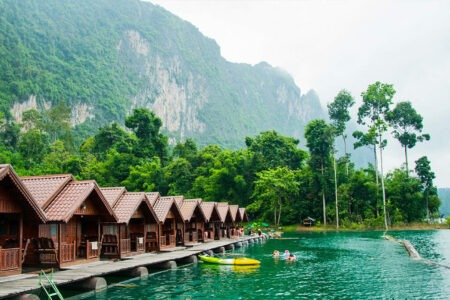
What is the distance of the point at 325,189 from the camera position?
7894 cm

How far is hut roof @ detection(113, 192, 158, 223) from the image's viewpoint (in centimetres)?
2689

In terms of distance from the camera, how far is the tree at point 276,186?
75.2 m

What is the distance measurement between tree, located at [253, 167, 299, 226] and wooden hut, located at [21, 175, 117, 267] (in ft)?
168

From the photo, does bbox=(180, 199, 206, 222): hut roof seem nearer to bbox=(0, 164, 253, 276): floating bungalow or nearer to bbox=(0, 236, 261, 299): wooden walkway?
bbox=(0, 164, 253, 276): floating bungalow

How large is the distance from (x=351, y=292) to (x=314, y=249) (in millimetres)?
22812

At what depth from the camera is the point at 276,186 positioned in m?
75.1

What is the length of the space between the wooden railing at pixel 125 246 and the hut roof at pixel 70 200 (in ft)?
13.2

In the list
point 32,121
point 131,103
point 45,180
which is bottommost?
point 45,180

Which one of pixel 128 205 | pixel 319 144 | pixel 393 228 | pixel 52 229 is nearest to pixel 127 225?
pixel 128 205

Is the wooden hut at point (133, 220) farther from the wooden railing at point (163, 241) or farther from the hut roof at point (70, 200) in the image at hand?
the wooden railing at point (163, 241)

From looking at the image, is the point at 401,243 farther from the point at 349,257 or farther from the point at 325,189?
the point at 325,189

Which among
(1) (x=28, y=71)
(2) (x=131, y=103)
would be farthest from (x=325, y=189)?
(2) (x=131, y=103)

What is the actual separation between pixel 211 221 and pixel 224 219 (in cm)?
231

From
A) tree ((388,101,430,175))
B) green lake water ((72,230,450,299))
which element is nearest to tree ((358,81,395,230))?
tree ((388,101,430,175))
